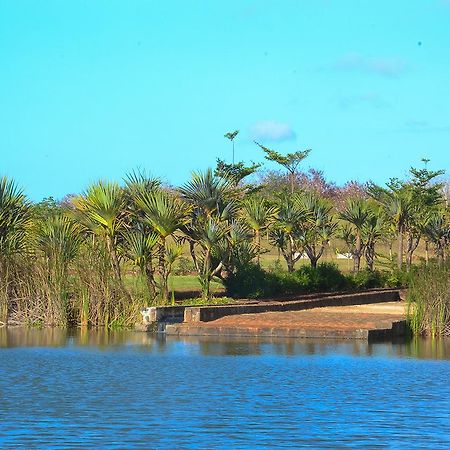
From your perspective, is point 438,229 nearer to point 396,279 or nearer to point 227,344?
point 396,279

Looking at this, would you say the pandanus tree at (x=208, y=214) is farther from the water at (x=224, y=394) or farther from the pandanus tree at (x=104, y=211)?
the water at (x=224, y=394)

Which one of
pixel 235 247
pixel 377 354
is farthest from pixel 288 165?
pixel 377 354

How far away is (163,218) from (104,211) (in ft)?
4.80

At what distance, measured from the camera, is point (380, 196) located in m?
42.4

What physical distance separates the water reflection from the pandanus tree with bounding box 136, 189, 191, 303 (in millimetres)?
3323

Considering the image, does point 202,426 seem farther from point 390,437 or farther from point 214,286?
point 214,286

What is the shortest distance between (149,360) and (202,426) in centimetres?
636

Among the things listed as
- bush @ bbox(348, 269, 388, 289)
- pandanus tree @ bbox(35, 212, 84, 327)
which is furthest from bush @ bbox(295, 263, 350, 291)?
pandanus tree @ bbox(35, 212, 84, 327)

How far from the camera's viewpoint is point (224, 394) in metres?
14.1

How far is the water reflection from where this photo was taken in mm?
19328

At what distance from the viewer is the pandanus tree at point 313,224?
120ft

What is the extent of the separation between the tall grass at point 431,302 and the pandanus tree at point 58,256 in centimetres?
767

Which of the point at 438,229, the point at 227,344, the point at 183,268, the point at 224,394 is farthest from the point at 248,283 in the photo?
the point at 183,268

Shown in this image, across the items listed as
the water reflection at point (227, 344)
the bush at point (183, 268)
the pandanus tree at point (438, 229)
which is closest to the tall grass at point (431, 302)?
the water reflection at point (227, 344)
